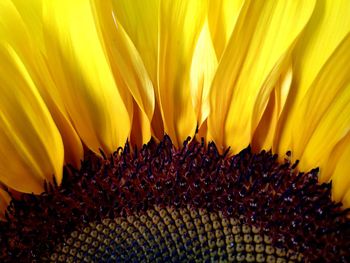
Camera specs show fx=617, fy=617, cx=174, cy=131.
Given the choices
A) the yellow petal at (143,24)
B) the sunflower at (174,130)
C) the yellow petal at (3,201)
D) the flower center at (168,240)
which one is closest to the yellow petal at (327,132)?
the sunflower at (174,130)

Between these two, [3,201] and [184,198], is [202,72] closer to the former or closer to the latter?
[184,198]

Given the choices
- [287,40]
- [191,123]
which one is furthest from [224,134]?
[287,40]

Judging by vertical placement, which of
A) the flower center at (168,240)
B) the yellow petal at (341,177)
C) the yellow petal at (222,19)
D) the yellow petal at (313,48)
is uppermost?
the yellow petal at (222,19)

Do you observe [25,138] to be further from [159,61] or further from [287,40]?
[287,40]

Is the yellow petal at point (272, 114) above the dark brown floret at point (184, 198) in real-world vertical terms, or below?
above

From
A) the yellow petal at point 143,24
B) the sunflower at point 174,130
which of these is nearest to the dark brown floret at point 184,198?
the sunflower at point 174,130

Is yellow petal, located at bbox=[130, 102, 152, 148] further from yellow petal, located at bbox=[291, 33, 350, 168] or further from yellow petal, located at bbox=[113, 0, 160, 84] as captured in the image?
yellow petal, located at bbox=[291, 33, 350, 168]

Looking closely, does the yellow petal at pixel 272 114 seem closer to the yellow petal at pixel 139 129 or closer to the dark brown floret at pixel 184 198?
the dark brown floret at pixel 184 198
